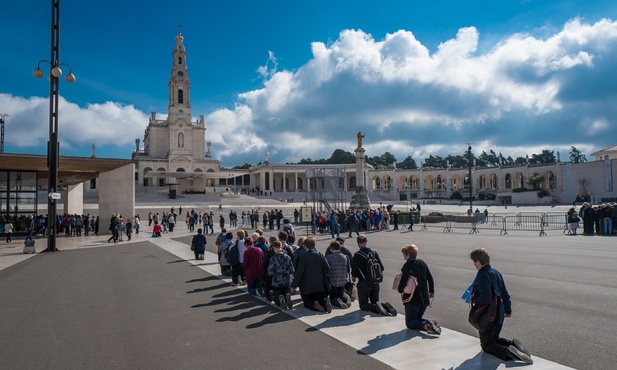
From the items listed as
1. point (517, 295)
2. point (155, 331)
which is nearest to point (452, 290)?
point (517, 295)

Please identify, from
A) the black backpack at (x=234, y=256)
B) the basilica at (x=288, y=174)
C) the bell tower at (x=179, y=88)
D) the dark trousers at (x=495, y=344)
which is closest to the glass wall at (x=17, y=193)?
the black backpack at (x=234, y=256)

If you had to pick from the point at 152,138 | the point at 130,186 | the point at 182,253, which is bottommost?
the point at 182,253

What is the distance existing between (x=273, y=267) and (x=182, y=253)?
1057 cm

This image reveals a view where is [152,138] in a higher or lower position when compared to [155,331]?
higher

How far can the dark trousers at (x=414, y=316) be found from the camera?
21.3 ft

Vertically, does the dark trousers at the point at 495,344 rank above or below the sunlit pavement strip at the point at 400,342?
above

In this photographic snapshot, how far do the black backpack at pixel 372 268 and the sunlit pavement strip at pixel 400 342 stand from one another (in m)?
0.69

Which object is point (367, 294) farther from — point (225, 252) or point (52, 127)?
point (52, 127)

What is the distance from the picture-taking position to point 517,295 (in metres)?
8.93

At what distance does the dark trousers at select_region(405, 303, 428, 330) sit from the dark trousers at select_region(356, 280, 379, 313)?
1.14 meters

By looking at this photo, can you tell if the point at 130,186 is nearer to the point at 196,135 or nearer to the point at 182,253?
the point at 182,253

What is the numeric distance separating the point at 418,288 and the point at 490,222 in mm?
29278

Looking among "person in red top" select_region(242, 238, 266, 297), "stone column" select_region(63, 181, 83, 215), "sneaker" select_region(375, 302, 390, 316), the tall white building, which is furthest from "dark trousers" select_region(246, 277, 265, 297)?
the tall white building

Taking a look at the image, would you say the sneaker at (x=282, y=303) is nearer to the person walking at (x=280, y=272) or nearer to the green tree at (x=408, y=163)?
the person walking at (x=280, y=272)
